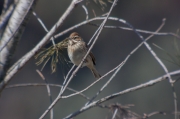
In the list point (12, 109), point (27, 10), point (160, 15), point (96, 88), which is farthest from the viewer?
point (160, 15)

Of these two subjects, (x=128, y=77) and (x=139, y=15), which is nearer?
(x=128, y=77)

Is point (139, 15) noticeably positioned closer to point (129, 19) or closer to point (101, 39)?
point (129, 19)

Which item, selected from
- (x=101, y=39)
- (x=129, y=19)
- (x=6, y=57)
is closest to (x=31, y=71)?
(x=101, y=39)

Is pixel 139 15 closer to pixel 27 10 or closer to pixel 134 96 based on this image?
pixel 134 96

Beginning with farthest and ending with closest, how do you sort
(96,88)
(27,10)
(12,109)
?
1. (12,109)
2. (96,88)
3. (27,10)

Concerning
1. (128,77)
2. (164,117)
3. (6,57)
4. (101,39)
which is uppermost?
(6,57)

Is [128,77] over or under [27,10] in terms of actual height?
under
